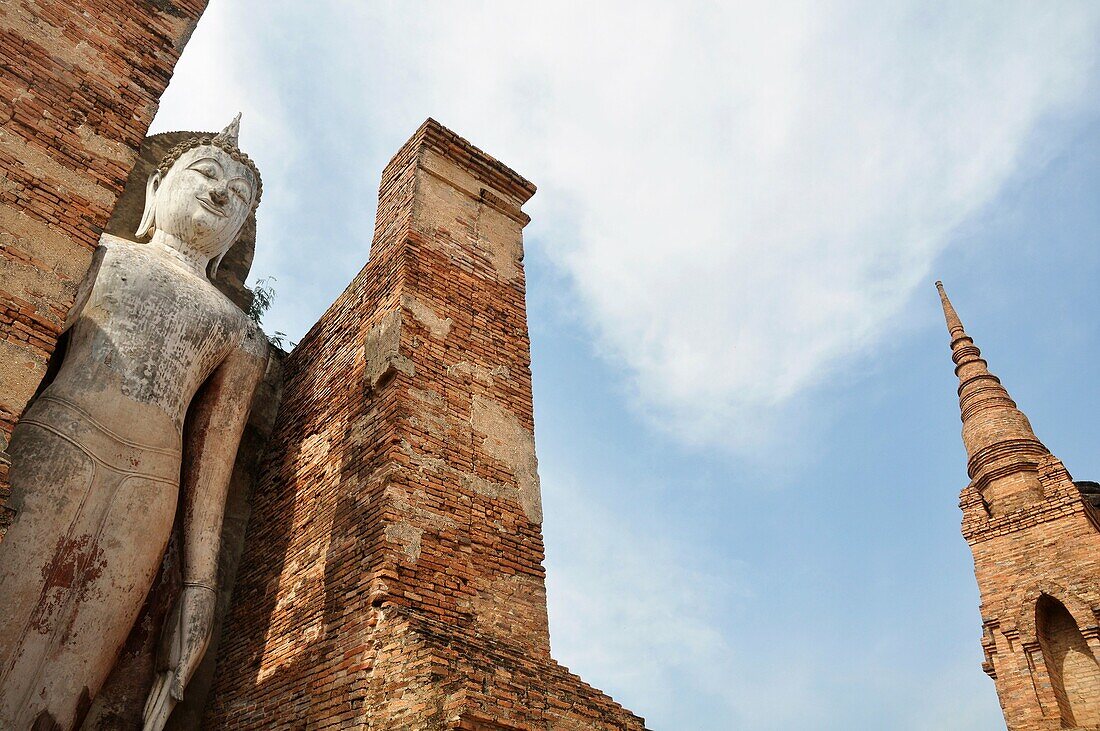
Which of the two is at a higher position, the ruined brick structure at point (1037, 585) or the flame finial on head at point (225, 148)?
the flame finial on head at point (225, 148)

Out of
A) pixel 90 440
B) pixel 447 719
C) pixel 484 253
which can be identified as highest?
pixel 484 253

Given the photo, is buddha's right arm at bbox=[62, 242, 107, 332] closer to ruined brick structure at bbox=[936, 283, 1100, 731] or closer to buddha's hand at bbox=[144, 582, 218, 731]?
buddha's hand at bbox=[144, 582, 218, 731]

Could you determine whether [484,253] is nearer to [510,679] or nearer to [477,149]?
[477,149]

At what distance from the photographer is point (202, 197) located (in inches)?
306

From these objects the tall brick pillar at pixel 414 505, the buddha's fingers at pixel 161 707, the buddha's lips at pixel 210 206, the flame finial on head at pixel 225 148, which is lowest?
the buddha's fingers at pixel 161 707

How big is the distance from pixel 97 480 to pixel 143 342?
1135 millimetres

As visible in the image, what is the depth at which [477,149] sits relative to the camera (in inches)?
332

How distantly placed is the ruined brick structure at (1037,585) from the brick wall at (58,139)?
1297 centimetres

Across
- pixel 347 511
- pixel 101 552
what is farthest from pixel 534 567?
pixel 101 552

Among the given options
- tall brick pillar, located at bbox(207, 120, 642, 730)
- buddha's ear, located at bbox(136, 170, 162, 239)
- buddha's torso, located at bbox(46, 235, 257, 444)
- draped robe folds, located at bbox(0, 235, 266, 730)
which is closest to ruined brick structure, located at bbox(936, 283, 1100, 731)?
tall brick pillar, located at bbox(207, 120, 642, 730)

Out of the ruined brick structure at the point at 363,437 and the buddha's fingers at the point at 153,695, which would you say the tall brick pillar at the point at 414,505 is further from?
the buddha's fingers at the point at 153,695

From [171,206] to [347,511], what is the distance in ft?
11.2

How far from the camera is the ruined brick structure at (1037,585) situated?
40.5 ft

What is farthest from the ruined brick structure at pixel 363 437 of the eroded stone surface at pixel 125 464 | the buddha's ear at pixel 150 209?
the buddha's ear at pixel 150 209
